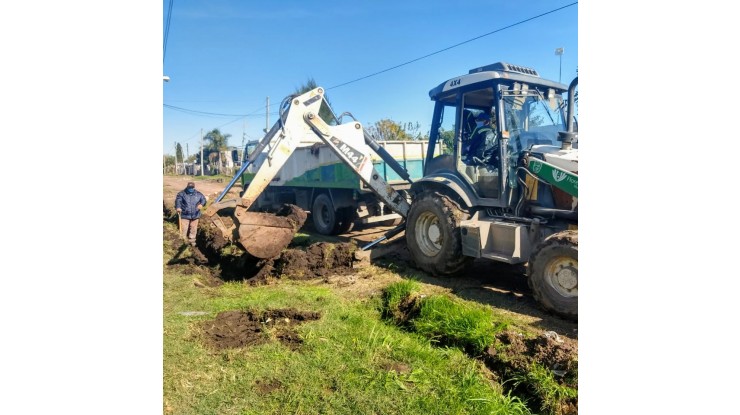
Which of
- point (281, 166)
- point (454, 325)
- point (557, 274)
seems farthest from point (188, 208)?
point (557, 274)

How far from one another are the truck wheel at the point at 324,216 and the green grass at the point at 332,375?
17.8 feet

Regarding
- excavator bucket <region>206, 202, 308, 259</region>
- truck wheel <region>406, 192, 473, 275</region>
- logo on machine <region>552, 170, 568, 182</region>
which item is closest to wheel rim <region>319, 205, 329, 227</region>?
excavator bucket <region>206, 202, 308, 259</region>

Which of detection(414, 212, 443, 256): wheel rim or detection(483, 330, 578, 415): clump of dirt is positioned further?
detection(414, 212, 443, 256): wheel rim

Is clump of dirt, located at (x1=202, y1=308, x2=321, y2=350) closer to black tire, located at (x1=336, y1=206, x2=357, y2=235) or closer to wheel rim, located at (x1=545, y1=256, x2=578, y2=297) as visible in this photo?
wheel rim, located at (x1=545, y1=256, x2=578, y2=297)

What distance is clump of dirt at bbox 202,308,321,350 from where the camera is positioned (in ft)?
12.7

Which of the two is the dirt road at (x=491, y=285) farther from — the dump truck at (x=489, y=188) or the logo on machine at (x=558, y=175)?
the logo on machine at (x=558, y=175)

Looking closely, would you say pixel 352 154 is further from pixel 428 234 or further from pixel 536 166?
pixel 536 166

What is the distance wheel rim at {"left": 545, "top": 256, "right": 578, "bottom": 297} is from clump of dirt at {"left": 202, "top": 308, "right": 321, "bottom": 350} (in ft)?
7.44

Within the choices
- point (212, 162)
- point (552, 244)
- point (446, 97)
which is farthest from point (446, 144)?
point (212, 162)

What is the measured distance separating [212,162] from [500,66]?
21.4 m

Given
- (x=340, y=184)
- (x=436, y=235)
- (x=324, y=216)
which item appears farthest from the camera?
(x=324, y=216)

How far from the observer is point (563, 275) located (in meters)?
4.42

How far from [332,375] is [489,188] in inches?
131
